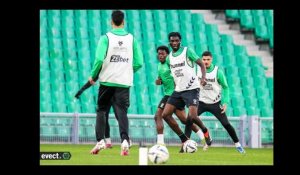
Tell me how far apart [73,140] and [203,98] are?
472 cm

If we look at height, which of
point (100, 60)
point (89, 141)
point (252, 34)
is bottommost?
point (89, 141)

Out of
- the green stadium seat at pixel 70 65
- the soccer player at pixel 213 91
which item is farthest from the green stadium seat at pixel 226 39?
the soccer player at pixel 213 91

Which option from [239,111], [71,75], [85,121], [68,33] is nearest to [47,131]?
[85,121]

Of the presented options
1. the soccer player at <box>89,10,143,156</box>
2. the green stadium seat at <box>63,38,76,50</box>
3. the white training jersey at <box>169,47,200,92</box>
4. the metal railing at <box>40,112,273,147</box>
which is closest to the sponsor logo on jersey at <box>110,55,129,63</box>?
the soccer player at <box>89,10,143,156</box>

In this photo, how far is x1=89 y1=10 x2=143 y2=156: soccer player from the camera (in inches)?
506

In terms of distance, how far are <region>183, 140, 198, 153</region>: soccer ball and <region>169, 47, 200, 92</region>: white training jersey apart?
3.24ft

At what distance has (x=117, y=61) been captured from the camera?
42.6 ft

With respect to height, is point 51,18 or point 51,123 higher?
point 51,18

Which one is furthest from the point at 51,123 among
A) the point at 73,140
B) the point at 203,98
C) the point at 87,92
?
the point at 203,98

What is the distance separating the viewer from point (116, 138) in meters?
20.8

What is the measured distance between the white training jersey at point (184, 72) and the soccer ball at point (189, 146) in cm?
99

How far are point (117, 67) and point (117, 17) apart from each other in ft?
2.59

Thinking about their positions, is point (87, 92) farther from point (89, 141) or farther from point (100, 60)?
point (100, 60)

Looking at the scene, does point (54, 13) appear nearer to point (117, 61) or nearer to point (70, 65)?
point (70, 65)
